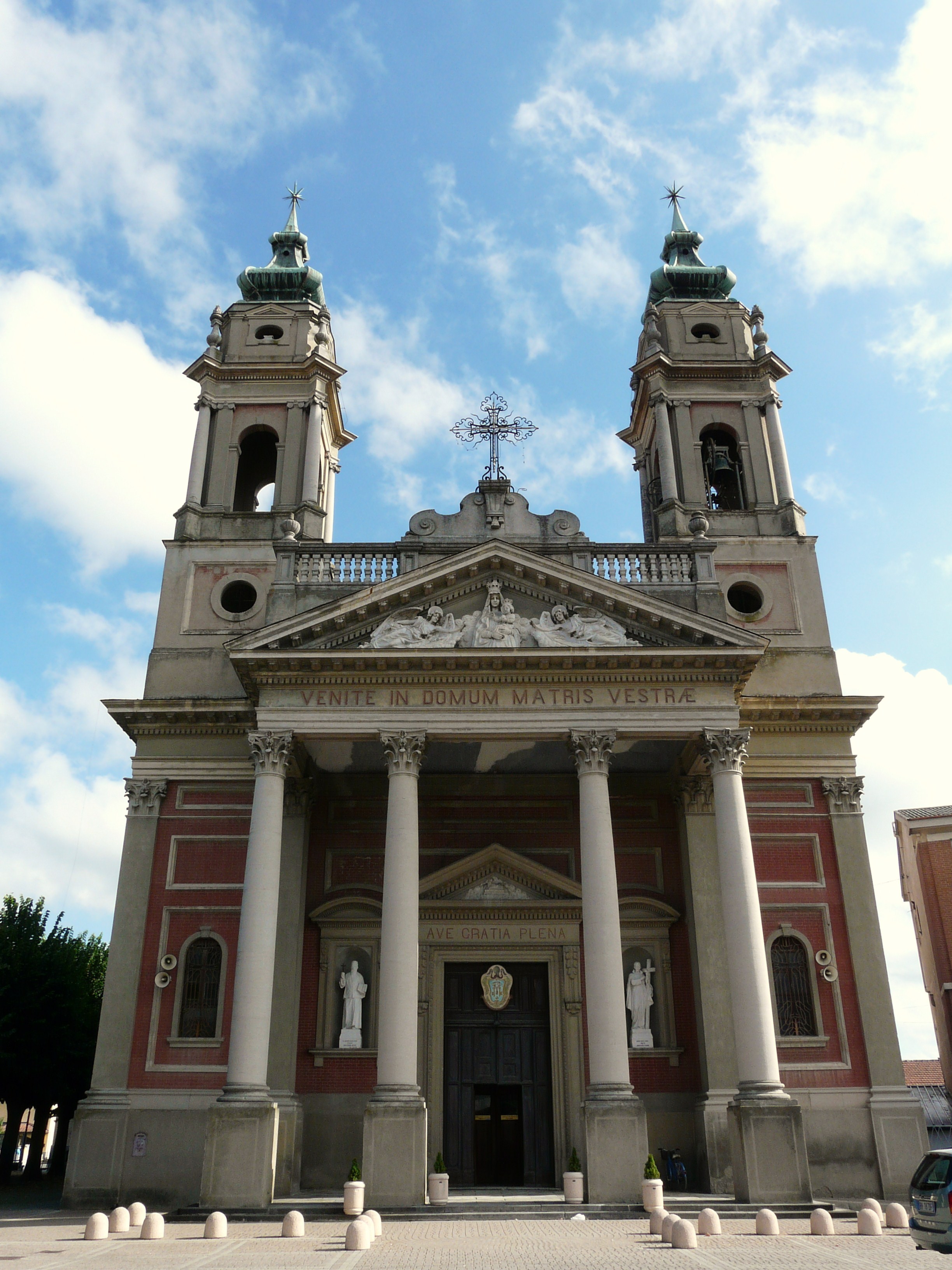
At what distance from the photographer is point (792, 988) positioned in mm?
22562

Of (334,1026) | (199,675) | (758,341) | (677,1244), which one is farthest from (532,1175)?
(758,341)

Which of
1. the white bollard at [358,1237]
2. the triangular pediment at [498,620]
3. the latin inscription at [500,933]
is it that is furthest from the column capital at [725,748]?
the white bollard at [358,1237]

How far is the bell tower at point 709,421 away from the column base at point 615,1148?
46.7 feet

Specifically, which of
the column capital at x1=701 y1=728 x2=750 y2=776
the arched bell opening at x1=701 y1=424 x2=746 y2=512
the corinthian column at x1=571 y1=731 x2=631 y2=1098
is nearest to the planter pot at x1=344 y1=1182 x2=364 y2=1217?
the corinthian column at x1=571 y1=731 x2=631 y2=1098

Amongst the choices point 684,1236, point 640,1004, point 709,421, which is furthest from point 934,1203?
point 709,421

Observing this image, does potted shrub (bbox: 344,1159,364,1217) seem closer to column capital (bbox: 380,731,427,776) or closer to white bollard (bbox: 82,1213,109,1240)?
white bollard (bbox: 82,1213,109,1240)

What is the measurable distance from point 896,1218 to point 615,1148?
450 centimetres

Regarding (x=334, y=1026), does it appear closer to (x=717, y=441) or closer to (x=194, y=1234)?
(x=194, y=1234)

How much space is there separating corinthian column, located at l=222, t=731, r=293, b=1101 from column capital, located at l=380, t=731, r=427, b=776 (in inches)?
79.0

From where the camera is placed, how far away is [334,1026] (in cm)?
2323

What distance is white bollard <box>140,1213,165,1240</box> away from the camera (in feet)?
48.2

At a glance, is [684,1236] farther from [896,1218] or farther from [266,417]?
[266,417]

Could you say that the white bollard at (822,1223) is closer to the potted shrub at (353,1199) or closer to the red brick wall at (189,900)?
the potted shrub at (353,1199)

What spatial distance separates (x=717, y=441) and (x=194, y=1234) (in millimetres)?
Answer: 23650
